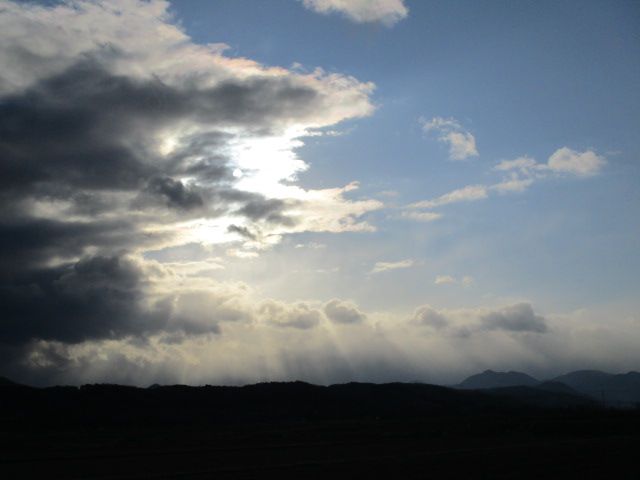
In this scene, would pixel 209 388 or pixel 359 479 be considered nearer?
pixel 359 479

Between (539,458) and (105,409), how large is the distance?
252ft

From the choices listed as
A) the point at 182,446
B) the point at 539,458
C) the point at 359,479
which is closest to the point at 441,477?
the point at 359,479

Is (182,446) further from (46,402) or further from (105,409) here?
(46,402)

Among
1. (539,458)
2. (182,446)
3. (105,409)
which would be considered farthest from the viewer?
(105,409)

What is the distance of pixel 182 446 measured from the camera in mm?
45562

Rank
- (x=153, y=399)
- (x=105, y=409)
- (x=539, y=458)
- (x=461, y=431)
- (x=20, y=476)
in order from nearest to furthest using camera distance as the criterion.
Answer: (x=20, y=476) < (x=539, y=458) < (x=461, y=431) < (x=105, y=409) < (x=153, y=399)

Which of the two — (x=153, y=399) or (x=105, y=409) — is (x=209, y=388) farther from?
(x=105, y=409)

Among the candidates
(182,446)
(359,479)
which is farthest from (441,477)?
(182,446)

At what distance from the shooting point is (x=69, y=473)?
30766mm

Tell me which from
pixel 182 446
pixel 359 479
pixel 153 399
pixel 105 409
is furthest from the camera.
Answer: pixel 153 399

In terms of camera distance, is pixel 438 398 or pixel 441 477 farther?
pixel 438 398

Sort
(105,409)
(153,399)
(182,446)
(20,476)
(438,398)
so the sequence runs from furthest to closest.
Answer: (438,398), (153,399), (105,409), (182,446), (20,476)

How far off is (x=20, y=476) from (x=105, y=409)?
71308 millimetres

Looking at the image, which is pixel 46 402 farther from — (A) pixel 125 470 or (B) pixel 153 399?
(A) pixel 125 470
